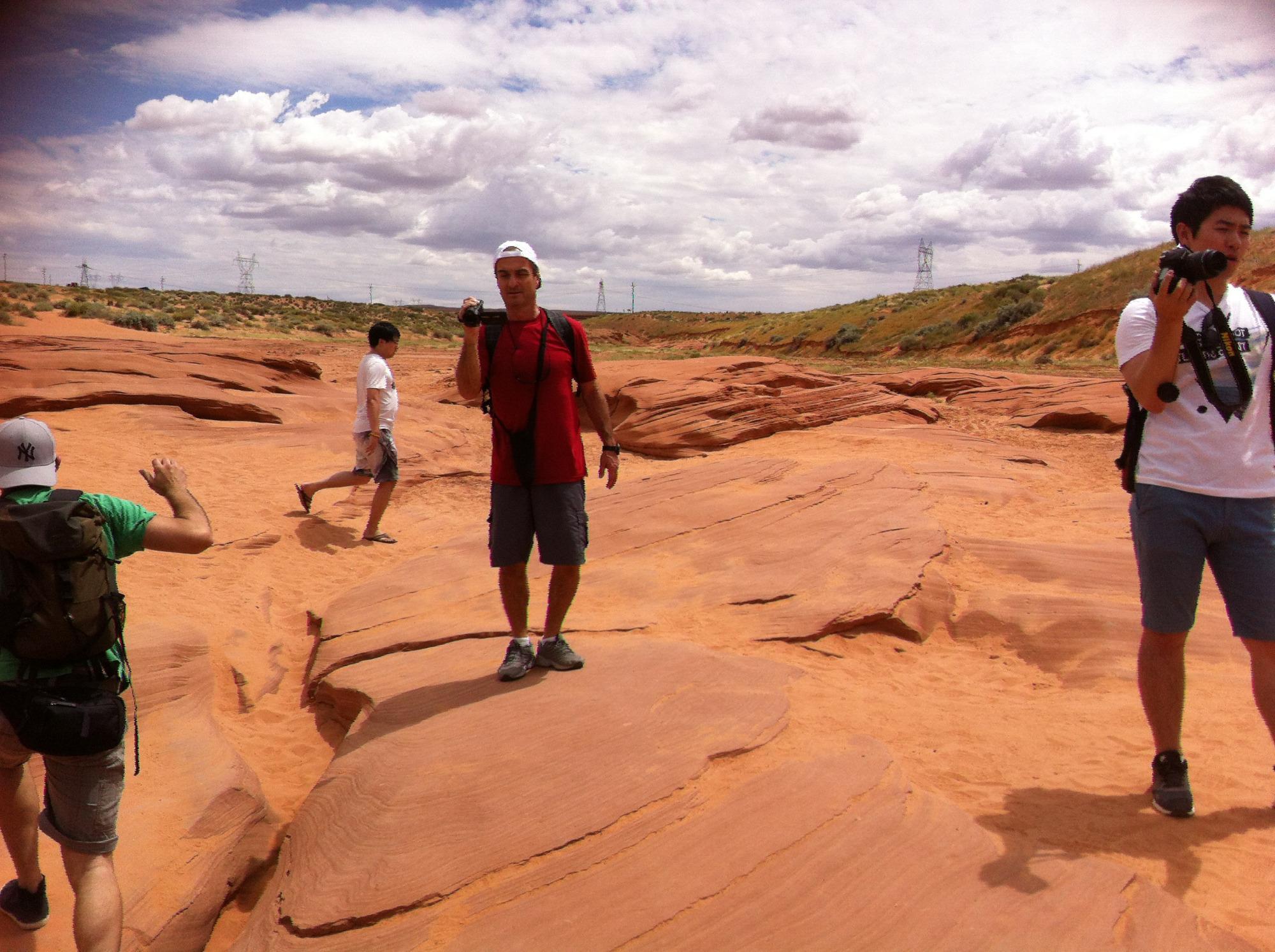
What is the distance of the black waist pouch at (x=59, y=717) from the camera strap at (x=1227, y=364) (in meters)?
3.58

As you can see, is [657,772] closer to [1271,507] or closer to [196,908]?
[196,908]

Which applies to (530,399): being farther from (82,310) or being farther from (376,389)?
(82,310)

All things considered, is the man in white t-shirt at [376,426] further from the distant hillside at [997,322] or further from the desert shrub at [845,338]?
the desert shrub at [845,338]

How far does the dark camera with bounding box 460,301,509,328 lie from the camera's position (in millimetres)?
3768

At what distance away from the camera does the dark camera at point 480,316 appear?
3.77m

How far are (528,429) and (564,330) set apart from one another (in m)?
0.54

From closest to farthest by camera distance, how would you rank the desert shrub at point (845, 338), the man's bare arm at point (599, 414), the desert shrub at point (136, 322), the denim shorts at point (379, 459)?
the man's bare arm at point (599, 414), the denim shorts at point (379, 459), the desert shrub at point (136, 322), the desert shrub at point (845, 338)

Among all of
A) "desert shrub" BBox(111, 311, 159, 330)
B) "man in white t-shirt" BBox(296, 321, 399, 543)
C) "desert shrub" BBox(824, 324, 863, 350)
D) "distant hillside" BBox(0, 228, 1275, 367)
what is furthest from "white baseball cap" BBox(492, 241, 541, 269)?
"desert shrub" BBox(824, 324, 863, 350)

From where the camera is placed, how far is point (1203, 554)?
2.90m

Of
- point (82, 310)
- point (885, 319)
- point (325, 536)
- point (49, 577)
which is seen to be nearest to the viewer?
point (49, 577)

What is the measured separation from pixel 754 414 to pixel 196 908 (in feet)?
36.5

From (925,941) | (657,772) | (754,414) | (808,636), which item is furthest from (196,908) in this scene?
(754,414)

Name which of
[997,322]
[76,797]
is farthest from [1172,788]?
[997,322]

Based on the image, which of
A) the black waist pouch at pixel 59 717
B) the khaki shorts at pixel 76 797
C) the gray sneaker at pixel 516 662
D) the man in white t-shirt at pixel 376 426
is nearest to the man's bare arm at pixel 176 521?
the black waist pouch at pixel 59 717
